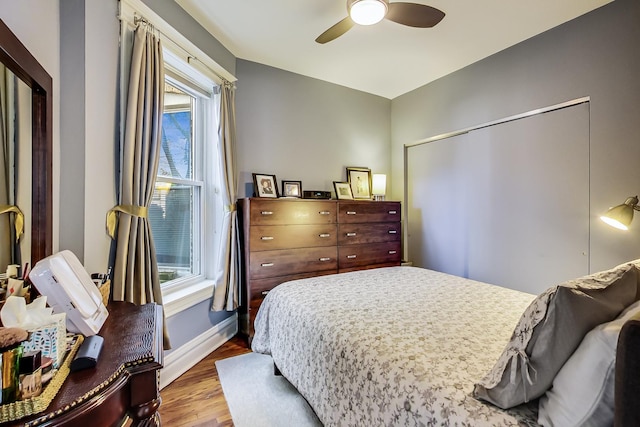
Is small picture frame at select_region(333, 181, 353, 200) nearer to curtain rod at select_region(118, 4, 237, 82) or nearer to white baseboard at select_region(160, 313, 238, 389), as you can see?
curtain rod at select_region(118, 4, 237, 82)

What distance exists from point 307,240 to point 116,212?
1631mm

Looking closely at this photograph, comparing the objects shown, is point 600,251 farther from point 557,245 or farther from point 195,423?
point 195,423

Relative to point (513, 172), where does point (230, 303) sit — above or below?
below

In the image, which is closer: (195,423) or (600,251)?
(195,423)

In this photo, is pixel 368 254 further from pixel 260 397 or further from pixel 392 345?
pixel 392 345

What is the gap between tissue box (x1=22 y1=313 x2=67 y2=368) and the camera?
0.71 meters

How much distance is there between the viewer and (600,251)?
2.28m

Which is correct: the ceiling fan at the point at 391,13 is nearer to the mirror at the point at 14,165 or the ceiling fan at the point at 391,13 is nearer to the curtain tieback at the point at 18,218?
the mirror at the point at 14,165

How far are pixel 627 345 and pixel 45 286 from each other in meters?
1.54

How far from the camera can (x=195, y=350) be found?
2.48m

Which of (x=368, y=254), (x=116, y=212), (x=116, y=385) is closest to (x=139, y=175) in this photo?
(x=116, y=212)

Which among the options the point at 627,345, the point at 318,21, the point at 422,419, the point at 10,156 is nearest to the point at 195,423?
the point at 422,419

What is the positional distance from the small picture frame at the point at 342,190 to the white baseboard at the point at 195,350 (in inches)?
69.7

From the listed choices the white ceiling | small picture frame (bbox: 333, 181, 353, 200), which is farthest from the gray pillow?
small picture frame (bbox: 333, 181, 353, 200)
